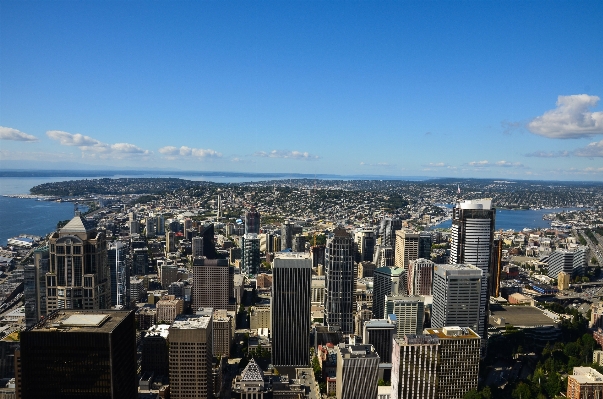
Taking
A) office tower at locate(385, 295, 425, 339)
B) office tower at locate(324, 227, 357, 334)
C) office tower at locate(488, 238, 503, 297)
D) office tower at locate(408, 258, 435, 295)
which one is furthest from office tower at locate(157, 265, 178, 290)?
office tower at locate(488, 238, 503, 297)

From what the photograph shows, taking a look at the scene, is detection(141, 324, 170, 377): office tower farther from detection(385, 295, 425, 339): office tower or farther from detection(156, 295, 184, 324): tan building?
detection(385, 295, 425, 339): office tower

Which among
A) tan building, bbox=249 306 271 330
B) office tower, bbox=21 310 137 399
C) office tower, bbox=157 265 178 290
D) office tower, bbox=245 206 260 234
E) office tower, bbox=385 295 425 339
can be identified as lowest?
tan building, bbox=249 306 271 330

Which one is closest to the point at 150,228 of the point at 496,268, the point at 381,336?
the point at 496,268

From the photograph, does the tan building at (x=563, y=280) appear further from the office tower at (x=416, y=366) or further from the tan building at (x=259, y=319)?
the office tower at (x=416, y=366)

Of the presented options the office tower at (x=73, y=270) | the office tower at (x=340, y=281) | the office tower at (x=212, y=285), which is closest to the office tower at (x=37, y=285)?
Result: the office tower at (x=73, y=270)

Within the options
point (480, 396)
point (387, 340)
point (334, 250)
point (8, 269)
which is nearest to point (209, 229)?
point (8, 269)
